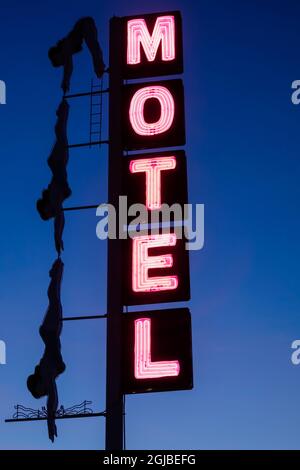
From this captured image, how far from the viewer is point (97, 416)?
16.4 metres

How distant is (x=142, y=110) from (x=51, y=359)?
187 inches

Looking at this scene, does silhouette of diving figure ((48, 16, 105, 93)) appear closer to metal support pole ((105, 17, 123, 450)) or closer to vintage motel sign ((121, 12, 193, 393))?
metal support pole ((105, 17, 123, 450))

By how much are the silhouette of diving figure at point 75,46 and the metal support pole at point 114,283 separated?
1.50ft

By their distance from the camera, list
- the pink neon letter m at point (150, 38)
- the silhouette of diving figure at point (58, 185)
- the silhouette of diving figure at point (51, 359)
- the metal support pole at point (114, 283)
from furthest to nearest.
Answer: the pink neon letter m at point (150, 38) → the silhouette of diving figure at point (58, 185) → the silhouette of diving figure at point (51, 359) → the metal support pole at point (114, 283)

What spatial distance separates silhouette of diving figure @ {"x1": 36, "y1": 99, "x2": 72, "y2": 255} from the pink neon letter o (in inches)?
53.1

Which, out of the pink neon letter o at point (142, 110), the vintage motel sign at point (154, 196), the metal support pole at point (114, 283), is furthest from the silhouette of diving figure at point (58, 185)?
the pink neon letter o at point (142, 110)

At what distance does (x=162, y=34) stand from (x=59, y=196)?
3723 millimetres

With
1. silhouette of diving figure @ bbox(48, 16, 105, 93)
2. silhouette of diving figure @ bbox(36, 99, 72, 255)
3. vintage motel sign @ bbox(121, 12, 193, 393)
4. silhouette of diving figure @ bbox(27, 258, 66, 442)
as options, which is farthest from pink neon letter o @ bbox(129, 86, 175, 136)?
silhouette of diving figure @ bbox(27, 258, 66, 442)

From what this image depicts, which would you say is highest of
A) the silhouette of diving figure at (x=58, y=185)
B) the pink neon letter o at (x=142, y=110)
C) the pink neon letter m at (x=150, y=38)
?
the pink neon letter m at (x=150, y=38)

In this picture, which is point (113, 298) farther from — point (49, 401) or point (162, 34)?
point (162, 34)

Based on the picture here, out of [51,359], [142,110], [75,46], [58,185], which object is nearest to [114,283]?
[51,359]

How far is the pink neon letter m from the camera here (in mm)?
19016

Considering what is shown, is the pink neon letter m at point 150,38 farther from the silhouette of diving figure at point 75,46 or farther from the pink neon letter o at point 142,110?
the pink neon letter o at point 142,110

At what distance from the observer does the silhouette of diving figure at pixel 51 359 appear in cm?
1655
